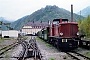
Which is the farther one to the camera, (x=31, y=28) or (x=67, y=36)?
(x=31, y=28)

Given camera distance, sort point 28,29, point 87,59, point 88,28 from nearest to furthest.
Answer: point 87,59 < point 88,28 < point 28,29

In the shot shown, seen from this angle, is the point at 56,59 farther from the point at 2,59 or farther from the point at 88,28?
the point at 88,28

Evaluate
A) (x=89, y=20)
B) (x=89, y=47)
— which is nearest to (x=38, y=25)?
(x=89, y=20)

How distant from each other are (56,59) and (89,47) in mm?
8119

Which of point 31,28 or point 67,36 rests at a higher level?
point 31,28

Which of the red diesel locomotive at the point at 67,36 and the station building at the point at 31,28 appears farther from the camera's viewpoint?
the station building at the point at 31,28

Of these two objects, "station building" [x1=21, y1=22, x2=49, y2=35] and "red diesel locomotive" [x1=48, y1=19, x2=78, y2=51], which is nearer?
"red diesel locomotive" [x1=48, y1=19, x2=78, y2=51]

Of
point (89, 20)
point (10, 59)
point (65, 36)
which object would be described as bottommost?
point (10, 59)

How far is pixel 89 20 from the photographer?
78.0 metres

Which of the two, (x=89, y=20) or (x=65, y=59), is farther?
(x=89, y=20)

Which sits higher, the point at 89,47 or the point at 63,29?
the point at 63,29

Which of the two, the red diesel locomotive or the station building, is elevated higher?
the station building

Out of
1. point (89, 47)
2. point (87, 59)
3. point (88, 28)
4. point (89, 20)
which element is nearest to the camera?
point (87, 59)

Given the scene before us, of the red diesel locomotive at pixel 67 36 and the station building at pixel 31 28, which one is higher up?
the station building at pixel 31 28
